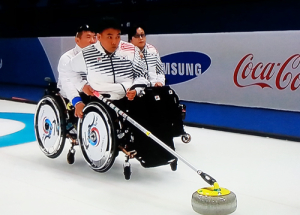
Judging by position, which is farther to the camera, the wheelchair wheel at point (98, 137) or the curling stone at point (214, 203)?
the wheelchair wheel at point (98, 137)

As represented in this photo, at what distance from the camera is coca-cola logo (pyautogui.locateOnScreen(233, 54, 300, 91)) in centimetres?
516

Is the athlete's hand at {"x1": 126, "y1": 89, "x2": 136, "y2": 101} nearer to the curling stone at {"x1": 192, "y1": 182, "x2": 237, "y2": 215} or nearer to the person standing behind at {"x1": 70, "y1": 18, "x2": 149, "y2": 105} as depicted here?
the person standing behind at {"x1": 70, "y1": 18, "x2": 149, "y2": 105}

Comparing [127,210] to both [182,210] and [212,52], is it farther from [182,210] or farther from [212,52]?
[212,52]

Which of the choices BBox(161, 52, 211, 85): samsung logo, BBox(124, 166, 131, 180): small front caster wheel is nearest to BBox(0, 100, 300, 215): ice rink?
BBox(124, 166, 131, 180): small front caster wheel

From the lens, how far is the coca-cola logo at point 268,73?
203 inches

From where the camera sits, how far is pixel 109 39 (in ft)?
11.6

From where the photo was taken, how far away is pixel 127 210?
2.87 meters

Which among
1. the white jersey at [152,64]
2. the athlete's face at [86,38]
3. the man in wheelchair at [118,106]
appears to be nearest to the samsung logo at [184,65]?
the white jersey at [152,64]

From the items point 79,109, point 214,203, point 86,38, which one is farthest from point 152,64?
point 214,203

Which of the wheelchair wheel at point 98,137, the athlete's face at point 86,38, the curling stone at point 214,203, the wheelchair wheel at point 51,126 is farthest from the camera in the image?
the athlete's face at point 86,38

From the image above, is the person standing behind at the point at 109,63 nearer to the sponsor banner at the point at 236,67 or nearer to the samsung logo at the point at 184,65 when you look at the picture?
the sponsor banner at the point at 236,67

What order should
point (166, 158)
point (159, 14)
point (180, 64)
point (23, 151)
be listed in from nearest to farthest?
point (166, 158) → point (23, 151) → point (180, 64) → point (159, 14)

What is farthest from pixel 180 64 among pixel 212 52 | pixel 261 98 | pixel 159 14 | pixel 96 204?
pixel 96 204

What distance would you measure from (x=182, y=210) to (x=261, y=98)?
2980 mm
